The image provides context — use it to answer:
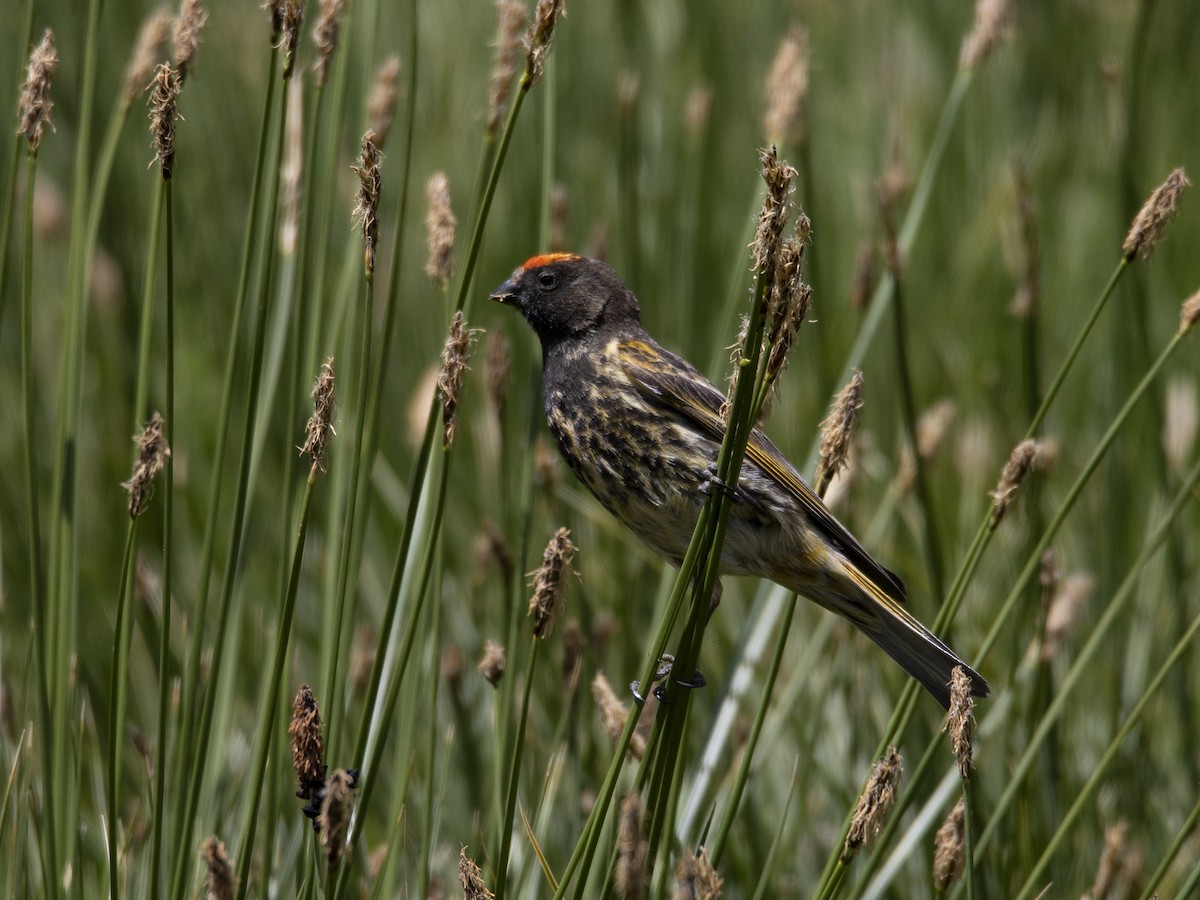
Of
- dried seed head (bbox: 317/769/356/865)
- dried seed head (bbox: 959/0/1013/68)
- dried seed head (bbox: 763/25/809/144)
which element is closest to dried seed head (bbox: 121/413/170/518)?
dried seed head (bbox: 317/769/356/865)

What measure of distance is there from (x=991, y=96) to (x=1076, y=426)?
1620mm

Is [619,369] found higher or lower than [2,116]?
lower

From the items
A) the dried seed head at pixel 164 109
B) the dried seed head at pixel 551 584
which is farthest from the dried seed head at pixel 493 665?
the dried seed head at pixel 164 109

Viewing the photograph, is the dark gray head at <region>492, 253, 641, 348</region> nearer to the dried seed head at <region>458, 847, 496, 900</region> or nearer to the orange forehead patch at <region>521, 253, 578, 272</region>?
the orange forehead patch at <region>521, 253, 578, 272</region>

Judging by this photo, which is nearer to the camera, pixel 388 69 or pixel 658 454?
→ pixel 388 69

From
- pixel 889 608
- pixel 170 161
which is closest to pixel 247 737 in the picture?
pixel 889 608

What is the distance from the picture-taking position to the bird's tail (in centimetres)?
299

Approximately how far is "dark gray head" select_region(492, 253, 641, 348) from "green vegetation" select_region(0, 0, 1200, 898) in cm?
23

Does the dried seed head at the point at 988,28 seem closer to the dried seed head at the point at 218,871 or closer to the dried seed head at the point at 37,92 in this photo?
the dried seed head at the point at 37,92

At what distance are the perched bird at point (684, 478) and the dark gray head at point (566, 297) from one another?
70 millimetres

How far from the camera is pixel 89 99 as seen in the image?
2631 millimetres

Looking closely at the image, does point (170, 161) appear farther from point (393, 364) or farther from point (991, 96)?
point (991, 96)

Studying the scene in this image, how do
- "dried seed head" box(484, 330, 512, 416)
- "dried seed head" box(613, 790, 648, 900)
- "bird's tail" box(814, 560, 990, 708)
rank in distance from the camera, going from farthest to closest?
1. "dried seed head" box(484, 330, 512, 416)
2. "bird's tail" box(814, 560, 990, 708)
3. "dried seed head" box(613, 790, 648, 900)

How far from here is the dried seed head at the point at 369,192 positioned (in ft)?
6.97
